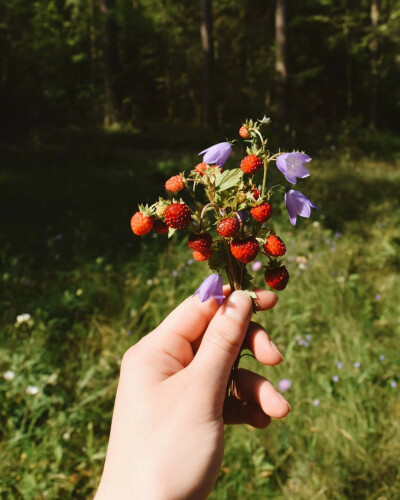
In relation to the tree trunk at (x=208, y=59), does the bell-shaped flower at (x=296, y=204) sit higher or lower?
higher

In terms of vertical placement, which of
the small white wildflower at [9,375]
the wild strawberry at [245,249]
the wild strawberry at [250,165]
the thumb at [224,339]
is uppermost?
the wild strawberry at [250,165]

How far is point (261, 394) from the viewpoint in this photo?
156 cm

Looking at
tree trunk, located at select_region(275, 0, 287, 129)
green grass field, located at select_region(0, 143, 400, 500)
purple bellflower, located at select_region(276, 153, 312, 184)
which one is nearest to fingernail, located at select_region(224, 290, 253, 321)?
purple bellflower, located at select_region(276, 153, 312, 184)

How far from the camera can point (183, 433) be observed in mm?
1245

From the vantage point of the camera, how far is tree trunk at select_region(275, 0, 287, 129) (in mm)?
11367

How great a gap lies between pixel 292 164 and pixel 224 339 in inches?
22.3

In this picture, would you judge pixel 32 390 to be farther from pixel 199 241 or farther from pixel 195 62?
pixel 195 62

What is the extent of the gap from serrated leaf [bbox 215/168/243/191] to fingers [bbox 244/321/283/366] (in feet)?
2.17

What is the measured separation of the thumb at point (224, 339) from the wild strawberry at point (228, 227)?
26 cm

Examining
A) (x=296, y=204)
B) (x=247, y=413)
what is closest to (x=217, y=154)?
(x=296, y=204)

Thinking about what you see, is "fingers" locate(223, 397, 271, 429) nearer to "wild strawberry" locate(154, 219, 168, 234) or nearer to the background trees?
"wild strawberry" locate(154, 219, 168, 234)

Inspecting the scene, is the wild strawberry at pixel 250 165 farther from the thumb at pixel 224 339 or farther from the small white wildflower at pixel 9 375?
the small white wildflower at pixel 9 375

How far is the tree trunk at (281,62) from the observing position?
11.4 m

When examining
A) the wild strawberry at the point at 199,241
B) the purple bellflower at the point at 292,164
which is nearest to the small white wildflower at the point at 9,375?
the wild strawberry at the point at 199,241
